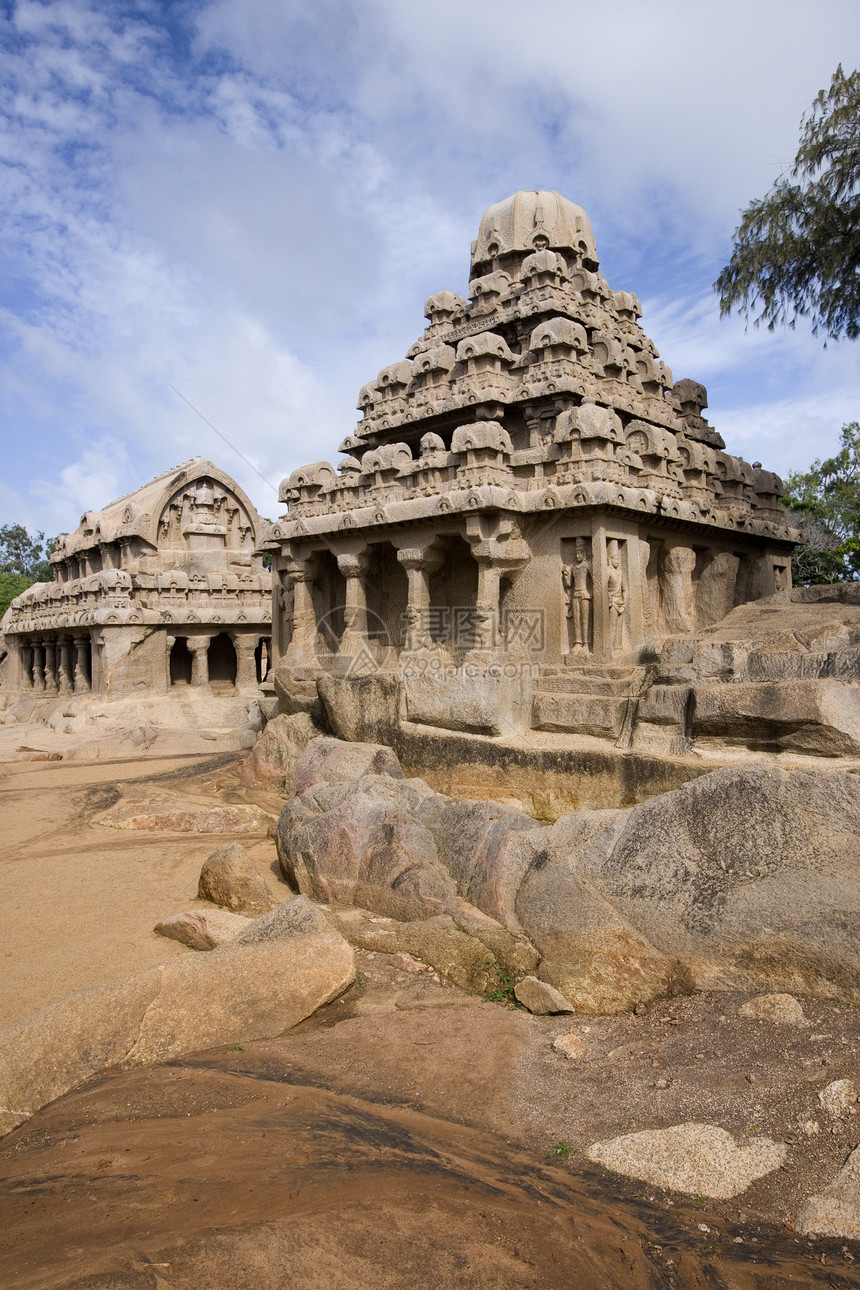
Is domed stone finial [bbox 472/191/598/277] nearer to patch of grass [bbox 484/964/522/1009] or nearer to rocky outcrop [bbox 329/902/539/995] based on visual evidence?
rocky outcrop [bbox 329/902/539/995]

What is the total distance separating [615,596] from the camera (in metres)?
10.1

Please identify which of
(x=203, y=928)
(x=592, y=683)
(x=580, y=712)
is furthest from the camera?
Answer: (x=592, y=683)

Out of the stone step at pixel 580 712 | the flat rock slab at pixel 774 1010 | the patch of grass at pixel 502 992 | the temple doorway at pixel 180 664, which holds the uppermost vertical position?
the temple doorway at pixel 180 664

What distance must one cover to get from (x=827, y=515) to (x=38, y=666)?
2479 centimetres

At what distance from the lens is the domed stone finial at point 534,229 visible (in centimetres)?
1391

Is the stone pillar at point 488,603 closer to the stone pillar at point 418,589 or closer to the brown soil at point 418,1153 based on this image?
the stone pillar at point 418,589

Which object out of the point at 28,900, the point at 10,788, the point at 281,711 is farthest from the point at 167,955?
the point at 10,788

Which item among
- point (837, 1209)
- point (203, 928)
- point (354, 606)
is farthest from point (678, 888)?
point (354, 606)

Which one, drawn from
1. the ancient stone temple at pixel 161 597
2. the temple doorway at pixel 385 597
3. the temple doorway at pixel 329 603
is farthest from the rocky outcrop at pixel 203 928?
the ancient stone temple at pixel 161 597

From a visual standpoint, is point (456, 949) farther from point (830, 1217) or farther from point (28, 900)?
point (28, 900)

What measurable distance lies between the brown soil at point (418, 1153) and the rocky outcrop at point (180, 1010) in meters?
0.15

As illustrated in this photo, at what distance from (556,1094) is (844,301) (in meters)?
12.6

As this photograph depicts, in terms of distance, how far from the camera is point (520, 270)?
45.9ft

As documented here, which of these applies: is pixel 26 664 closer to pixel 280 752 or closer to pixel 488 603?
pixel 280 752
